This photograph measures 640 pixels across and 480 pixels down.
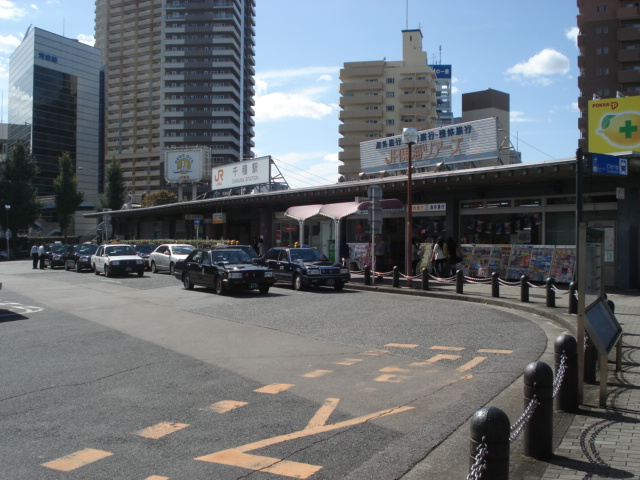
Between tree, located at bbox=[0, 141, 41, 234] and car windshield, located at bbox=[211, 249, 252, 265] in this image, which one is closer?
car windshield, located at bbox=[211, 249, 252, 265]

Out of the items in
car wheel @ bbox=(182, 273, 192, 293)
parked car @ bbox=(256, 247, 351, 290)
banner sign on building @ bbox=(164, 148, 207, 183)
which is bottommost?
car wheel @ bbox=(182, 273, 192, 293)

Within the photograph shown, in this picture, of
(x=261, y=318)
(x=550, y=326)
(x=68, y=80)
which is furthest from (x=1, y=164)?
(x=550, y=326)

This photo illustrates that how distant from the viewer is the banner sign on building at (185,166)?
63.0m

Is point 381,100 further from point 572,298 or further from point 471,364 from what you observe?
point 471,364

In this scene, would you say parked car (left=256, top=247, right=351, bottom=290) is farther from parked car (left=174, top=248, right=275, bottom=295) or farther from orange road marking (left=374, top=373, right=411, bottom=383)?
orange road marking (left=374, top=373, right=411, bottom=383)

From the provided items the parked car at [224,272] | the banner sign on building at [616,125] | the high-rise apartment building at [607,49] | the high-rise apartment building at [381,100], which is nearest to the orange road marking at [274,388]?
the parked car at [224,272]

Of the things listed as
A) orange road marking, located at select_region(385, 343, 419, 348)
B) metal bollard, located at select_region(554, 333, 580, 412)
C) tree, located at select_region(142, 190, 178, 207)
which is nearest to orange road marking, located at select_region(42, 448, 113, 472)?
metal bollard, located at select_region(554, 333, 580, 412)

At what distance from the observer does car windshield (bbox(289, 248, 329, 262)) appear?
20.8 meters


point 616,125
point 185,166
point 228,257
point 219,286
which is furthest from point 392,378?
point 185,166

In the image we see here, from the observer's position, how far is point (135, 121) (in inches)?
4614

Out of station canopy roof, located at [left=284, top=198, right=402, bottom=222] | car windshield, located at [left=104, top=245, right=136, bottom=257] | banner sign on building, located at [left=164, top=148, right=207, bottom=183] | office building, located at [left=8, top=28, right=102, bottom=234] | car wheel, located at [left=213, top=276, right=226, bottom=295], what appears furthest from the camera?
office building, located at [left=8, top=28, right=102, bottom=234]

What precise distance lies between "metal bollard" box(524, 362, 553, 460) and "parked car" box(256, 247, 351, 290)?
1523 centimetres

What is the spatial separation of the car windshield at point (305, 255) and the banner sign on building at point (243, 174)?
17.8 m

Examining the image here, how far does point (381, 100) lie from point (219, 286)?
75.0 meters
